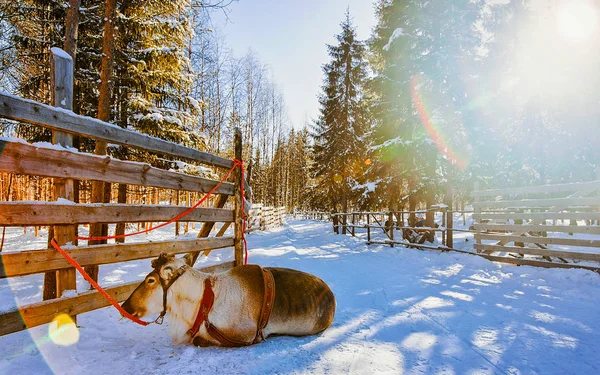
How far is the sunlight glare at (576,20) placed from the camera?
14.4 m

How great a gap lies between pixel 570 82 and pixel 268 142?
86.4 ft

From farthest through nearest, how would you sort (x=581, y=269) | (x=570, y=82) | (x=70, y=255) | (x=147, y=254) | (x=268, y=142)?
(x=268, y=142) → (x=570, y=82) → (x=581, y=269) → (x=147, y=254) → (x=70, y=255)

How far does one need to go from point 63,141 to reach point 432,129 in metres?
13.3

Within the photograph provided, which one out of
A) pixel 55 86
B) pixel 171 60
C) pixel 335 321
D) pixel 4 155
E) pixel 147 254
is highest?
pixel 171 60

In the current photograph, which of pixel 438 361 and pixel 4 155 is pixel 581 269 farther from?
pixel 4 155

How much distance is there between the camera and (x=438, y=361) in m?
2.50

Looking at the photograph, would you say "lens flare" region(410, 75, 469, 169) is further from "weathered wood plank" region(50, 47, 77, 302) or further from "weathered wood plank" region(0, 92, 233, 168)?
"weathered wood plank" region(50, 47, 77, 302)

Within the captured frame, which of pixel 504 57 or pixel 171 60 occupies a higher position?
pixel 504 57

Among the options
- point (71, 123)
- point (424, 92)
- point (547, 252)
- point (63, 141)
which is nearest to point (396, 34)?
point (424, 92)

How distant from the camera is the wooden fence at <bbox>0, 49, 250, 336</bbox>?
7.00 ft

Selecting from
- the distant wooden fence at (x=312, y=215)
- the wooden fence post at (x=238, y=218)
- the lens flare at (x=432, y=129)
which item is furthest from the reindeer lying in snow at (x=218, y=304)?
the distant wooden fence at (x=312, y=215)

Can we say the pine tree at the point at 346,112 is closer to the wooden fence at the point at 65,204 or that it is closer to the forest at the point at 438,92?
the forest at the point at 438,92

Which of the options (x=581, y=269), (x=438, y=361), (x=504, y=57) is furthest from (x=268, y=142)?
(x=438, y=361)

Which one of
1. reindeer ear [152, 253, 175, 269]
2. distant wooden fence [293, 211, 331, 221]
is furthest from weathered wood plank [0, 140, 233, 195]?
distant wooden fence [293, 211, 331, 221]
